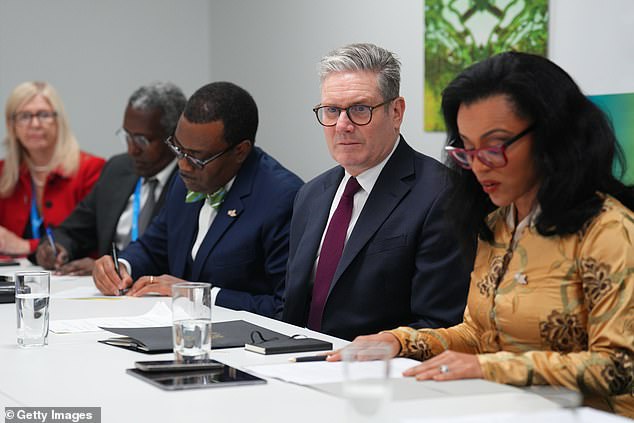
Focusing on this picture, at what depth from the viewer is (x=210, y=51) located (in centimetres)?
710

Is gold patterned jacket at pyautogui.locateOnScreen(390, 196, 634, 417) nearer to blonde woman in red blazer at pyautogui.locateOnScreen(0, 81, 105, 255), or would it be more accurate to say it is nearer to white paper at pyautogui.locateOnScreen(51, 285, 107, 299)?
white paper at pyautogui.locateOnScreen(51, 285, 107, 299)

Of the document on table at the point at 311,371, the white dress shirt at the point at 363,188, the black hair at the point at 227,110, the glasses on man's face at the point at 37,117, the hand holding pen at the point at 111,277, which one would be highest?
the black hair at the point at 227,110

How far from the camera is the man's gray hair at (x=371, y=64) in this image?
129 inches

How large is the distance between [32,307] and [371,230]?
3.57ft

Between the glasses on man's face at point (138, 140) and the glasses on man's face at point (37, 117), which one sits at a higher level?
the glasses on man's face at point (37, 117)

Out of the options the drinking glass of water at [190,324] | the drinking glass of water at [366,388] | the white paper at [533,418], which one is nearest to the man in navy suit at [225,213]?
the drinking glass of water at [190,324]

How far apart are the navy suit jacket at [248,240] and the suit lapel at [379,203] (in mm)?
586

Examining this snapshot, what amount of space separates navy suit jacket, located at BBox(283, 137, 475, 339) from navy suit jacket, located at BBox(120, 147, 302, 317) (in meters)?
0.49

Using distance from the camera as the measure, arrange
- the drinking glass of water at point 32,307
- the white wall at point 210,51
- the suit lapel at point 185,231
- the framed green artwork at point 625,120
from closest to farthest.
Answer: the drinking glass of water at point 32,307 → the framed green artwork at point 625,120 → the suit lapel at point 185,231 → the white wall at point 210,51

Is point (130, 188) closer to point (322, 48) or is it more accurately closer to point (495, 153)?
point (322, 48)

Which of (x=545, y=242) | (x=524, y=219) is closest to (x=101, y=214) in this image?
(x=524, y=219)

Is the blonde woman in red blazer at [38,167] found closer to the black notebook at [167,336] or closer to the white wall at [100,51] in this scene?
the white wall at [100,51]

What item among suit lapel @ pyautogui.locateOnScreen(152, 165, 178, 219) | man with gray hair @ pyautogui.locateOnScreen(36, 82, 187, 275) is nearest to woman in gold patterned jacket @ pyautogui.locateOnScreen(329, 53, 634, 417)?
suit lapel @ pyautogui.locateOnScreen(152, 165, 178, 219)

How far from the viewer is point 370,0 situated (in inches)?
204
